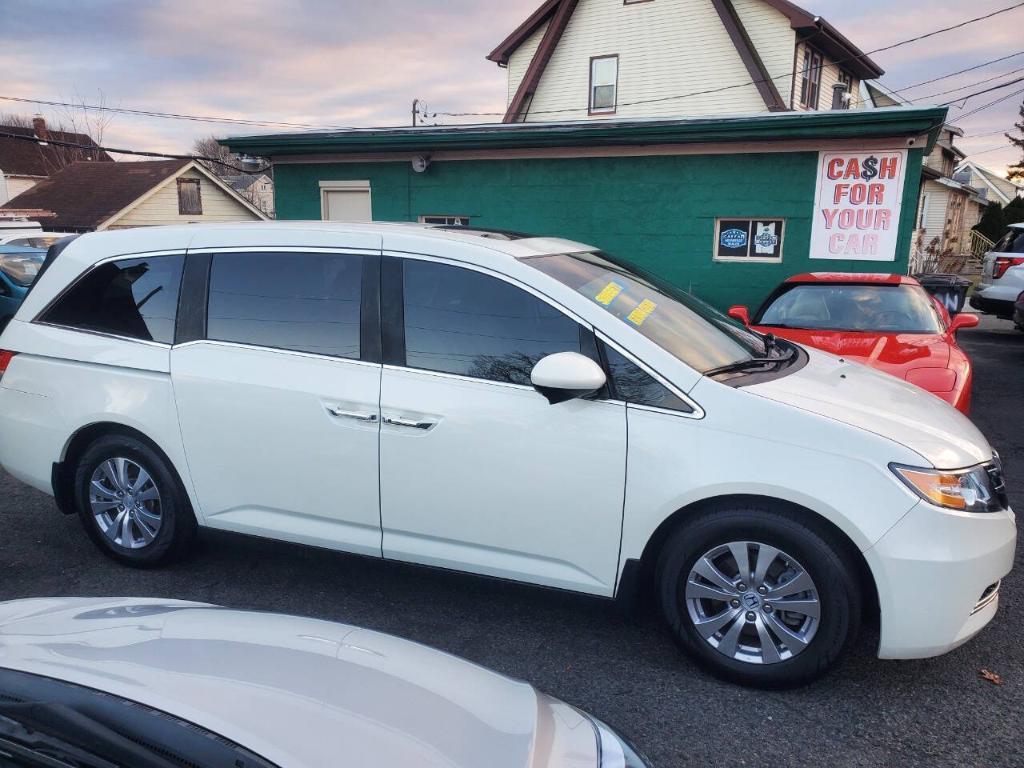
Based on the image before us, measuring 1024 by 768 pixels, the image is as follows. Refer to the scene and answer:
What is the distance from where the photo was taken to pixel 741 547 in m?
3.01

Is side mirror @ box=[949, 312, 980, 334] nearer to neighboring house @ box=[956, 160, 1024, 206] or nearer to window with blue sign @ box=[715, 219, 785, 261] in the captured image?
window with blue sign @ box=[715, 219, 785, 261]

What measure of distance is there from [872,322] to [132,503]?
228 inches

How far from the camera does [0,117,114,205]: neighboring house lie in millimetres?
41531

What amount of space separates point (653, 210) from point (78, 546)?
8.20 meters

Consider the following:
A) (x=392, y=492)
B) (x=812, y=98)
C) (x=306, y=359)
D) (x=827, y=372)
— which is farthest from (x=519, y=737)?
(x=812, y=98)

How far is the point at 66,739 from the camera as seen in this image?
4.58 feet

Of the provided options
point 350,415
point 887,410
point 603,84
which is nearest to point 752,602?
point 887,410

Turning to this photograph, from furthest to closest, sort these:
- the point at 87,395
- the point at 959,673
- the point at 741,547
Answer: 1. the point at 87,395
2. the point at 959,673
3. the point at 741,547

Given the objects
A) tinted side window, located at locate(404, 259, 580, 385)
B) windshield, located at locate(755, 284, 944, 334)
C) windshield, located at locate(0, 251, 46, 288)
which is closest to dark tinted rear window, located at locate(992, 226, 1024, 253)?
windshield, located at locate(755, 284, 944, 334)

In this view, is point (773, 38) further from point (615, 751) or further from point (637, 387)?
point (615, 751)

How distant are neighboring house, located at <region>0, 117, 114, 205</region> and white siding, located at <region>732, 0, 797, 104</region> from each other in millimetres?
35542

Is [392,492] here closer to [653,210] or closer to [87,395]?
[87,395]

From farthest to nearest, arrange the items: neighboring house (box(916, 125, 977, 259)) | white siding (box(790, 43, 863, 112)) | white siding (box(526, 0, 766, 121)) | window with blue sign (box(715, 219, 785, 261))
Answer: neighboring house (box(916, 125, 977, 259)), white siding (box(526, 0, 766, 121)), white siding (box(790, 43, 863, 112)), window with blue sign (box(715, 219, 785, 261))

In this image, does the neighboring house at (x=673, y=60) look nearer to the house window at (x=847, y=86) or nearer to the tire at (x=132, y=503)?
the house window at (x=847, y=86)
